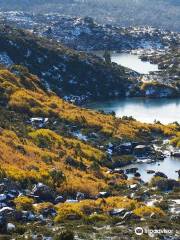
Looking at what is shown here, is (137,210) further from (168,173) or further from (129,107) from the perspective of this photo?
(129,107)

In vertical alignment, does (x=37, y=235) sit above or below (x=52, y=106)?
above

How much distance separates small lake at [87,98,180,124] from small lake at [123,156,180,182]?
4298 cm

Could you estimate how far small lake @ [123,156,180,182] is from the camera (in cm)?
9712

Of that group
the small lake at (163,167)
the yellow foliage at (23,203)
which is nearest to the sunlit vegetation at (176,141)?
the small lake at (163,167)

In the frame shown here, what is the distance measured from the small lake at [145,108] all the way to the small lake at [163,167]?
42976mm

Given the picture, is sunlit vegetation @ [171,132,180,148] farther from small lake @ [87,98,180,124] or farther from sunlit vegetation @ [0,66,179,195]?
small lake @ [87,98,180,124]

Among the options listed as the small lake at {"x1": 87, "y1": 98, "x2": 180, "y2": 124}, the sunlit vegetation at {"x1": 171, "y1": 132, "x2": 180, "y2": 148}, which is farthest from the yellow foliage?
the small lake at {"x1": 87, "y1": 98, "x2": 180, "y2": 124}

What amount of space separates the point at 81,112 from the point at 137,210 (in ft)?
214

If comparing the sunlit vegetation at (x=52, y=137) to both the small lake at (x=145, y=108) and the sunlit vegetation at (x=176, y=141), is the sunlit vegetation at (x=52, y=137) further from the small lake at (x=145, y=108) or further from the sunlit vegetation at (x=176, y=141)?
the small lake at (x=145, y=108)

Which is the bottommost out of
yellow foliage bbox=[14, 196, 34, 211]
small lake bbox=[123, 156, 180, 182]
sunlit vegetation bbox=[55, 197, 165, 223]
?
small lake bbox=[123, 156, 180, 182]

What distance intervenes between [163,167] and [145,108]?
72.5m

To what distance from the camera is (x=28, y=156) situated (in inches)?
3548

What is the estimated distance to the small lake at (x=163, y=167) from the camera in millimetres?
97125

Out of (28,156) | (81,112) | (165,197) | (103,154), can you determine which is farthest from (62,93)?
(165,197)
